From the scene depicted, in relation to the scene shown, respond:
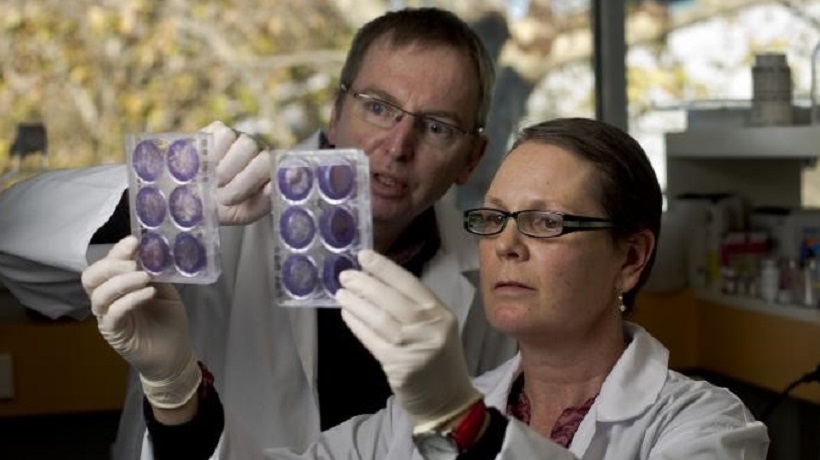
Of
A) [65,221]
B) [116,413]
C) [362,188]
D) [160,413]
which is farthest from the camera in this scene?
[116,413]

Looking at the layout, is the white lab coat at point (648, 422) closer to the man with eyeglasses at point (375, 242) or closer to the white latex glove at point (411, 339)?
the white latex glove at point (411, 339)

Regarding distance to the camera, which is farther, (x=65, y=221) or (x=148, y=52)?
(x=148, y=52)

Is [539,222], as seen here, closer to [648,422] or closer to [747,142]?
[648,422]

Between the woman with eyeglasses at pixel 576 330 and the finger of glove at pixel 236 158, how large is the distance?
0.27 m

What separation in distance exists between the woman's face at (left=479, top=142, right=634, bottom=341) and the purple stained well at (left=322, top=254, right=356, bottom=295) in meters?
0.26

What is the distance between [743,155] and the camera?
338 centimetres

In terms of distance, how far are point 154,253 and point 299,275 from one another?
0.60ft

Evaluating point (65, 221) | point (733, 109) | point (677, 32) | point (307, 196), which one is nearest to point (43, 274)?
point (65, 221)

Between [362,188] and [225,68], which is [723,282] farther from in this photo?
[362,188]

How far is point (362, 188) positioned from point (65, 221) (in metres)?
0.60

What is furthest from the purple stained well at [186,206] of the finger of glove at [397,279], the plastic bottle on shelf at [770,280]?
the plastic bottle on shelf at [770,280]

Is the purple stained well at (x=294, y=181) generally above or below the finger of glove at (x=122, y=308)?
Answer: above

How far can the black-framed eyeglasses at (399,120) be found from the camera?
2111mm

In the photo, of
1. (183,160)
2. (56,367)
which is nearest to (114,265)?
(183,160)
